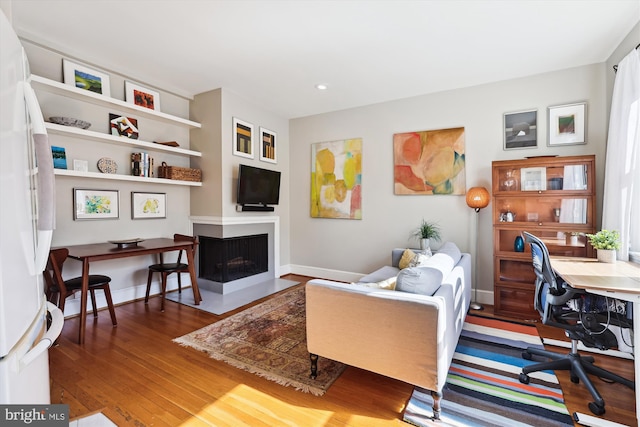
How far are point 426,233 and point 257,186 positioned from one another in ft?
8.18

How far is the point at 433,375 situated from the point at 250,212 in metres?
3.43

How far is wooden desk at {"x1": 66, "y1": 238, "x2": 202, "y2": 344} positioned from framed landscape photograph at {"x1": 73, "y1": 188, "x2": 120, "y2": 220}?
35 cm

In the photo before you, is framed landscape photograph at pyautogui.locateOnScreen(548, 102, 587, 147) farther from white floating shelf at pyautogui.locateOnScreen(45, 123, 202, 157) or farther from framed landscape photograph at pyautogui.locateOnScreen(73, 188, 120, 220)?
framed landscape photograph at pyautogui.locateOnScreen(73, 188, 120, 220)

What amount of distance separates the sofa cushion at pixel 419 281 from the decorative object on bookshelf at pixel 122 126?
3593mm

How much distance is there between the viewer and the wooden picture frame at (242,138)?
13.6 ft

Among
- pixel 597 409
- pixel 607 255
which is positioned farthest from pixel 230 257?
pixel 607 255

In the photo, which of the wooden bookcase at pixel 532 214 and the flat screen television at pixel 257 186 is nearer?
the wooden bookcase at pixel 532 214

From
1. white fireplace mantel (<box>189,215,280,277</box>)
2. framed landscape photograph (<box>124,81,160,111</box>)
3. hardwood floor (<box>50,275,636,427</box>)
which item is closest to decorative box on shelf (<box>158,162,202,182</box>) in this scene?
white fireplace mantel (<box>189,215,280,277</box>)

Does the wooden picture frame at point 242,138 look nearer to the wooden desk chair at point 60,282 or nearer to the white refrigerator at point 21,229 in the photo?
the wooden desk chair at point 60,282

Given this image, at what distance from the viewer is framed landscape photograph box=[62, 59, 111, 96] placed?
308 cm

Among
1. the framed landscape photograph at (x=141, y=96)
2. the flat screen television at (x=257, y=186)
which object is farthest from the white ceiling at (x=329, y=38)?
the flat screen television at (x=257, y=186)

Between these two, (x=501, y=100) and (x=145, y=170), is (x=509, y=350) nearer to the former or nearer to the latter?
(x=501, y=100)

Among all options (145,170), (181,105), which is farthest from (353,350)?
(181,105)

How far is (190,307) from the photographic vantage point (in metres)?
3.49
